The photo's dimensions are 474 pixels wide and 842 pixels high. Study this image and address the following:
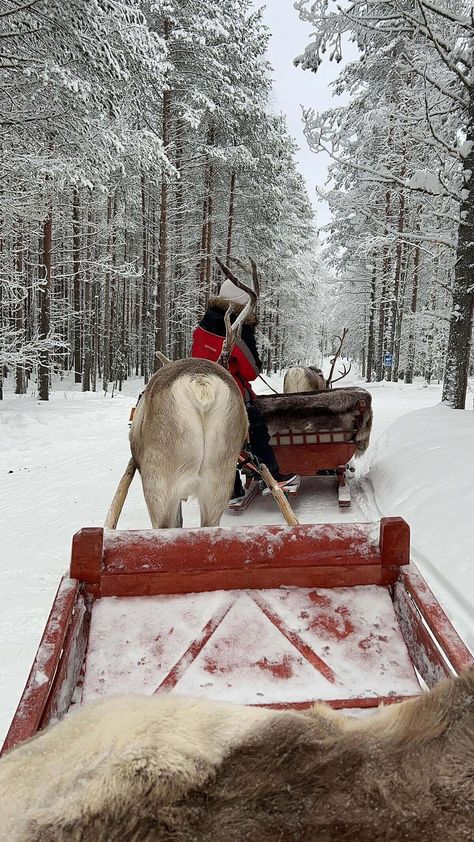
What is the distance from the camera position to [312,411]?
5.73m

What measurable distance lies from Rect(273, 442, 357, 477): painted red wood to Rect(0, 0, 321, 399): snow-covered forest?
261 inches

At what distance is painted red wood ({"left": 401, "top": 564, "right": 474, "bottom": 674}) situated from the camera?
157cm

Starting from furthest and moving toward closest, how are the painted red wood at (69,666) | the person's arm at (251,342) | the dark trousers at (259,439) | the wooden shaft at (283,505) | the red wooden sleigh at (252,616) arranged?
the dark trousers at (259,439) → the person's arm at (251,342) → the wooden shaft at (283,505) → the red wooden sleigh at (252,616) → the painted red wood at (69,666)

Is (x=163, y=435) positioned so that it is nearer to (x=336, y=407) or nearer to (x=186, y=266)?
(x=336, y=407)

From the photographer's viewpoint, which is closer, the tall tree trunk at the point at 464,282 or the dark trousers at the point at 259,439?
the dark trousers at the point at 259,439

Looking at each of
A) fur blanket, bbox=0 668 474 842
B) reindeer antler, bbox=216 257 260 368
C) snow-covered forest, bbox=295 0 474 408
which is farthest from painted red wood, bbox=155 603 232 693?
snow-covered forest, bbox=295 0 474 408

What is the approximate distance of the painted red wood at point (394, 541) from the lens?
217cm

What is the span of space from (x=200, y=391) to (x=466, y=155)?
8.12 m

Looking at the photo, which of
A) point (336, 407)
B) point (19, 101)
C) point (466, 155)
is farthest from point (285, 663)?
point (19, 101)

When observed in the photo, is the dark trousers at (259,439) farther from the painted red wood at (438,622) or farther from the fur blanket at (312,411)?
the painted red wood at (438,622)

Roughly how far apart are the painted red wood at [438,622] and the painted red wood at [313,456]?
372 cm

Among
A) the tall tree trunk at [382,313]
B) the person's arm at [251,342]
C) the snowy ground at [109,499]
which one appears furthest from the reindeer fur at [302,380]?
the tall tree trunk at [382,313]

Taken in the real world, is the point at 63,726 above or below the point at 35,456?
above

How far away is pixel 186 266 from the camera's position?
23922 millimetres
